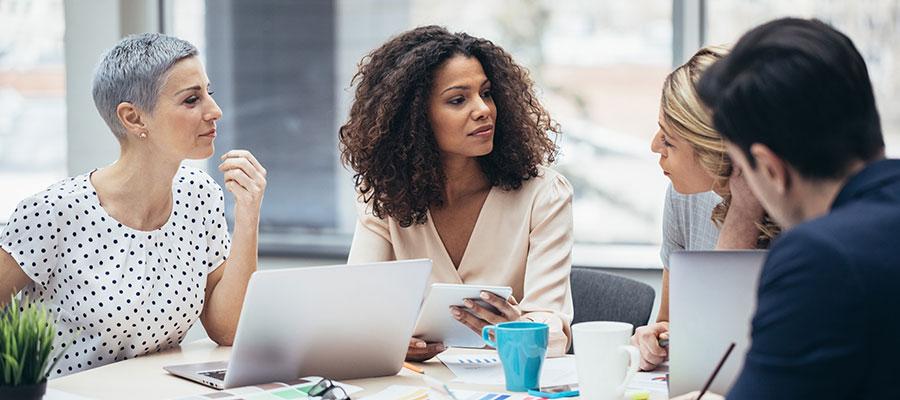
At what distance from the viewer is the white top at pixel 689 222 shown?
90.1 inches

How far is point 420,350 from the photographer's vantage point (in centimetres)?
200

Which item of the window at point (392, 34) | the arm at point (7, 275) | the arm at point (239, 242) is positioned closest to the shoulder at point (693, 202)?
the arm at point (239, 242)

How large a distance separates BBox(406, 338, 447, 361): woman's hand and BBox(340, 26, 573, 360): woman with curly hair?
39 centimetres

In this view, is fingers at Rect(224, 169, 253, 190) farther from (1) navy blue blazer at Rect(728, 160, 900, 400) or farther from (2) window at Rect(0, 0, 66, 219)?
(2) window at Rect(0, 0, 66, 219)

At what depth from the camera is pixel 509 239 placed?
2.45m

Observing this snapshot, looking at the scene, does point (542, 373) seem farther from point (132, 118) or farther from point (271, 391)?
point (132, 118)

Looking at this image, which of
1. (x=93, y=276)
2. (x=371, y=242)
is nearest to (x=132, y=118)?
(x=93, y=276)

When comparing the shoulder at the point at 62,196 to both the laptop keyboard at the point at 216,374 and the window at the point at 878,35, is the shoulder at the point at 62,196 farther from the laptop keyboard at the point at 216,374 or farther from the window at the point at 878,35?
the window at the point at 878,35

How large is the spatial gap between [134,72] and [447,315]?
33.5 inches

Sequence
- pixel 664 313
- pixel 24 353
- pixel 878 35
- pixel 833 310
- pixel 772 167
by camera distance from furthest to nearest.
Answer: pixel 878 35 → pixel 664 313 → pixel 24 353 → pixel 772 167 → pixel 833 310

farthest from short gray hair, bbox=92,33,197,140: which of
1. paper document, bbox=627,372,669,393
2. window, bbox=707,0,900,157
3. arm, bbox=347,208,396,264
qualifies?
window, bbox=707,0,900,157

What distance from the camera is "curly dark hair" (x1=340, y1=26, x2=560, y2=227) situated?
246 cm

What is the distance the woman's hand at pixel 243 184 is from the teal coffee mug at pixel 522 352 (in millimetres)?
807

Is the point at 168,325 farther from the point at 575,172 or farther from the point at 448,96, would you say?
the point at 575,172
